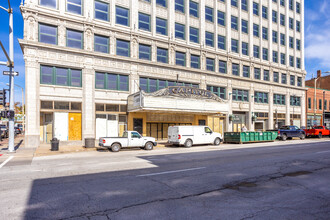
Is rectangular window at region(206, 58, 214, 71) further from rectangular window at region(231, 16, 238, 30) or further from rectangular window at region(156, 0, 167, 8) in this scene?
rectangular window at region(156, 0, 167, 8)

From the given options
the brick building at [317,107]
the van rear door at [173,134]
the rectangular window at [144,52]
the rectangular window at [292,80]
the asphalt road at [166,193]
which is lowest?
the asphalt road at [166,193]

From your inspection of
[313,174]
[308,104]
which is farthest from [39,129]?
[308,104]

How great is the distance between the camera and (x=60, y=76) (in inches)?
894

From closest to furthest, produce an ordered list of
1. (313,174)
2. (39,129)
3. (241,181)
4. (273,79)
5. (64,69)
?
(241,181)
(313,174)
(39,129)
(64,69)
(273,79)

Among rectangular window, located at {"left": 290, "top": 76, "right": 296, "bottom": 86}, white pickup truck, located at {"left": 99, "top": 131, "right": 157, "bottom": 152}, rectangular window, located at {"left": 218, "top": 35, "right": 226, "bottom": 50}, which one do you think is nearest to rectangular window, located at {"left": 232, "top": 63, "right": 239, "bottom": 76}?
rectangular window, located at {"left": 218, "top": 35, "right": 226, "bottom": 50}

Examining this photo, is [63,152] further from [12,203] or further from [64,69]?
[12,203]

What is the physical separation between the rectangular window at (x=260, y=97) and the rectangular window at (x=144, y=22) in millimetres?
20555

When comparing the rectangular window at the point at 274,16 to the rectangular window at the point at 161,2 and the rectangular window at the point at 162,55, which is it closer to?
the rectangular window at the point at 161,2

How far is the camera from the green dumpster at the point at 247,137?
2556cm

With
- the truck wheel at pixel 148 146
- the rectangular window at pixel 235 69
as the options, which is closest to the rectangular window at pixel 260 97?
the rectangular window at pixel 235 69

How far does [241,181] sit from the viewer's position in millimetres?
8133

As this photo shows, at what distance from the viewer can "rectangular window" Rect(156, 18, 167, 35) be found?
28711mm

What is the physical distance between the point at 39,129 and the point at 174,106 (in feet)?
43.5

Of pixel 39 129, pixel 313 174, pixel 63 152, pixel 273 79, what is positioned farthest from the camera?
pixel 273 79
